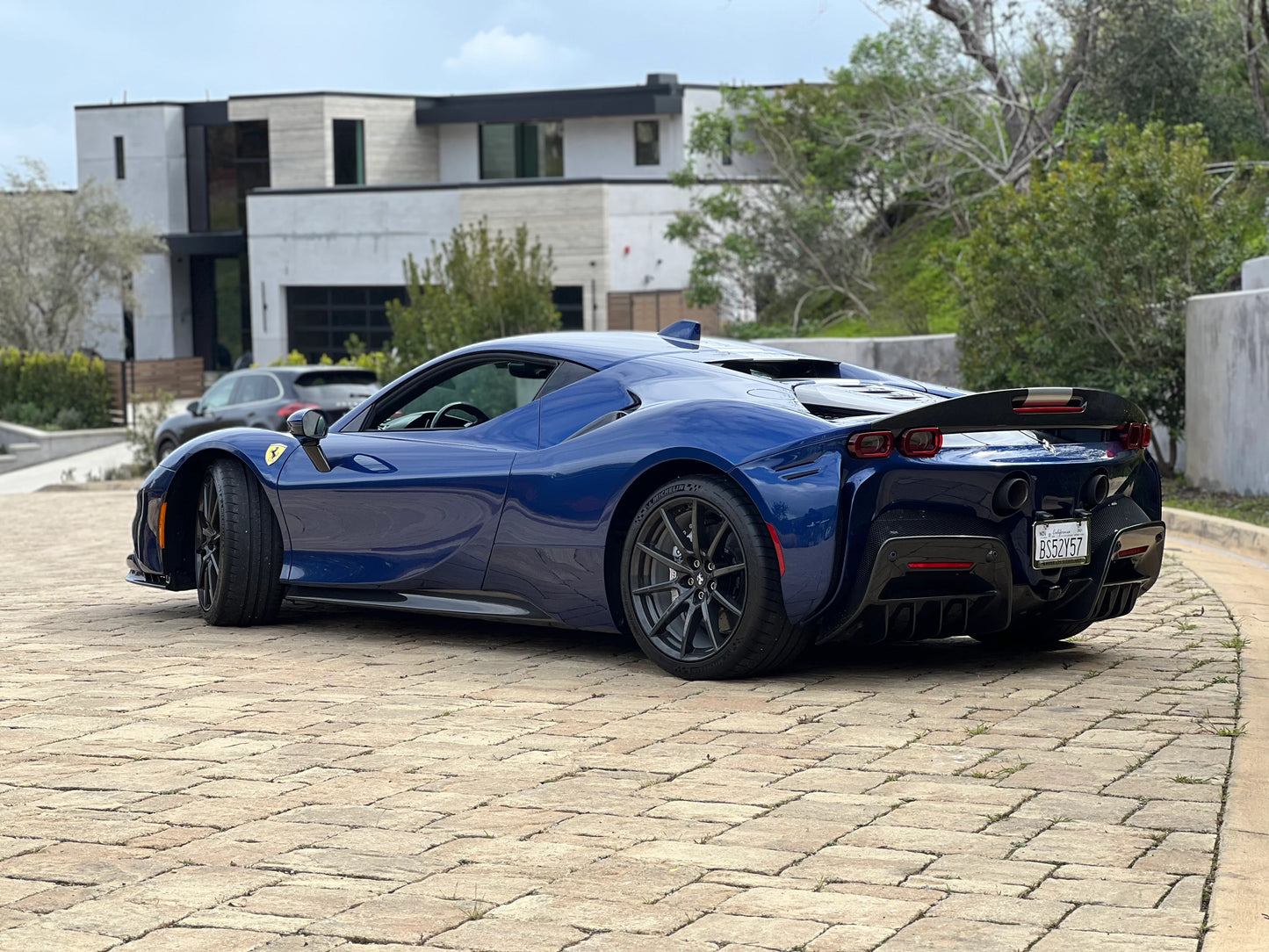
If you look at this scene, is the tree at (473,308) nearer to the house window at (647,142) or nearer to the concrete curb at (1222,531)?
the concrete curb at (1222,531)

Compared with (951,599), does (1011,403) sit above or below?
above

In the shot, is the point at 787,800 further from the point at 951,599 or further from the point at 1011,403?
the point at 1011,403

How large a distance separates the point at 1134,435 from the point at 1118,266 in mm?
8016

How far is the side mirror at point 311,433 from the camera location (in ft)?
24.5

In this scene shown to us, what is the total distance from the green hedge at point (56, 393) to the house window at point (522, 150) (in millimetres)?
16823

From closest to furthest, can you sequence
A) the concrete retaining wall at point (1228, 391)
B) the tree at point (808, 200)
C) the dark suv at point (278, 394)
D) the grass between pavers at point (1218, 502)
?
the grass between pavers at point (1218, 502) < the concrete retaining wall at point (1228, 391) < the dark suv at point (278, 394) < the tree at point (808, 200)

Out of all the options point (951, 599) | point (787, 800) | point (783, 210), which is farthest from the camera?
point (783, 210)

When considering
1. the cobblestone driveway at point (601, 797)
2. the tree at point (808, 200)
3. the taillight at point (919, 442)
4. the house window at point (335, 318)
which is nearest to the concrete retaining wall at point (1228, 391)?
the cobblestone driveway at point (601, 797)

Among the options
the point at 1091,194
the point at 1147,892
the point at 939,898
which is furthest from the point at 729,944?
the point at 1091,194

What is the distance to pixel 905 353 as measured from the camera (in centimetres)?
2061

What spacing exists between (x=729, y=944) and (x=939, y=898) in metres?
0.55

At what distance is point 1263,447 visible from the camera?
12.1m

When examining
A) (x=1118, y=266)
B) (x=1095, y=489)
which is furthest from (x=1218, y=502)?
(x=1095, y=489)

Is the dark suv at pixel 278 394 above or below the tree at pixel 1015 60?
below
